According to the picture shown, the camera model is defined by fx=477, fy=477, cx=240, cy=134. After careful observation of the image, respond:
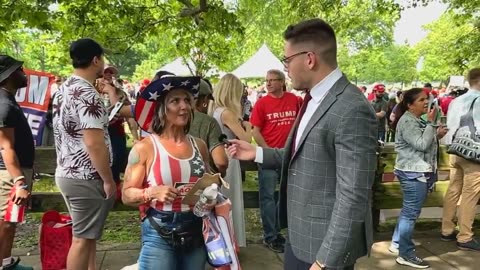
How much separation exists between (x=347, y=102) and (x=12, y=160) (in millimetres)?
2753

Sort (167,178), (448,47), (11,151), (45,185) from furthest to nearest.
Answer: (448,47) → (45,185) → (11,151) → (167,178)

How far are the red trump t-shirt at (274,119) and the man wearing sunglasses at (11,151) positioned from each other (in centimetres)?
238

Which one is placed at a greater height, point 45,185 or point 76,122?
point 76,122

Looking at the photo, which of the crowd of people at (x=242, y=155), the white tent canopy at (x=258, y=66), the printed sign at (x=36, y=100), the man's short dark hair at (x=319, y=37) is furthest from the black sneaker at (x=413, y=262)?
the white tent canopy at (x=258, y=66)

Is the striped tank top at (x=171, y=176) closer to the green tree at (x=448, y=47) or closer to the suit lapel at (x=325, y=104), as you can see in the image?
the suit lapel at (x=325, y=104)

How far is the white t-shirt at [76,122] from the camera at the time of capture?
3.33 m

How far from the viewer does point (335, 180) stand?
2213 millimetres

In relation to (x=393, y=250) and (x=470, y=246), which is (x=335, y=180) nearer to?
(x=393, y=250)

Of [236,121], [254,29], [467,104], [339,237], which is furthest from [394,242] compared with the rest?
[254,29]

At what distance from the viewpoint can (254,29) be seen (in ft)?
120

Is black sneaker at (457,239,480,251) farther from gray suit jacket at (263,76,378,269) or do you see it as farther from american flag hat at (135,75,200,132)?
american flag hat at (135,75,200,132)

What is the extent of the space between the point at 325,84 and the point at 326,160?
0.37 meters

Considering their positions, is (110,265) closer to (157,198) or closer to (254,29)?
(157,198)

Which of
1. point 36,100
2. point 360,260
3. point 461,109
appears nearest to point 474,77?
point 461,109
